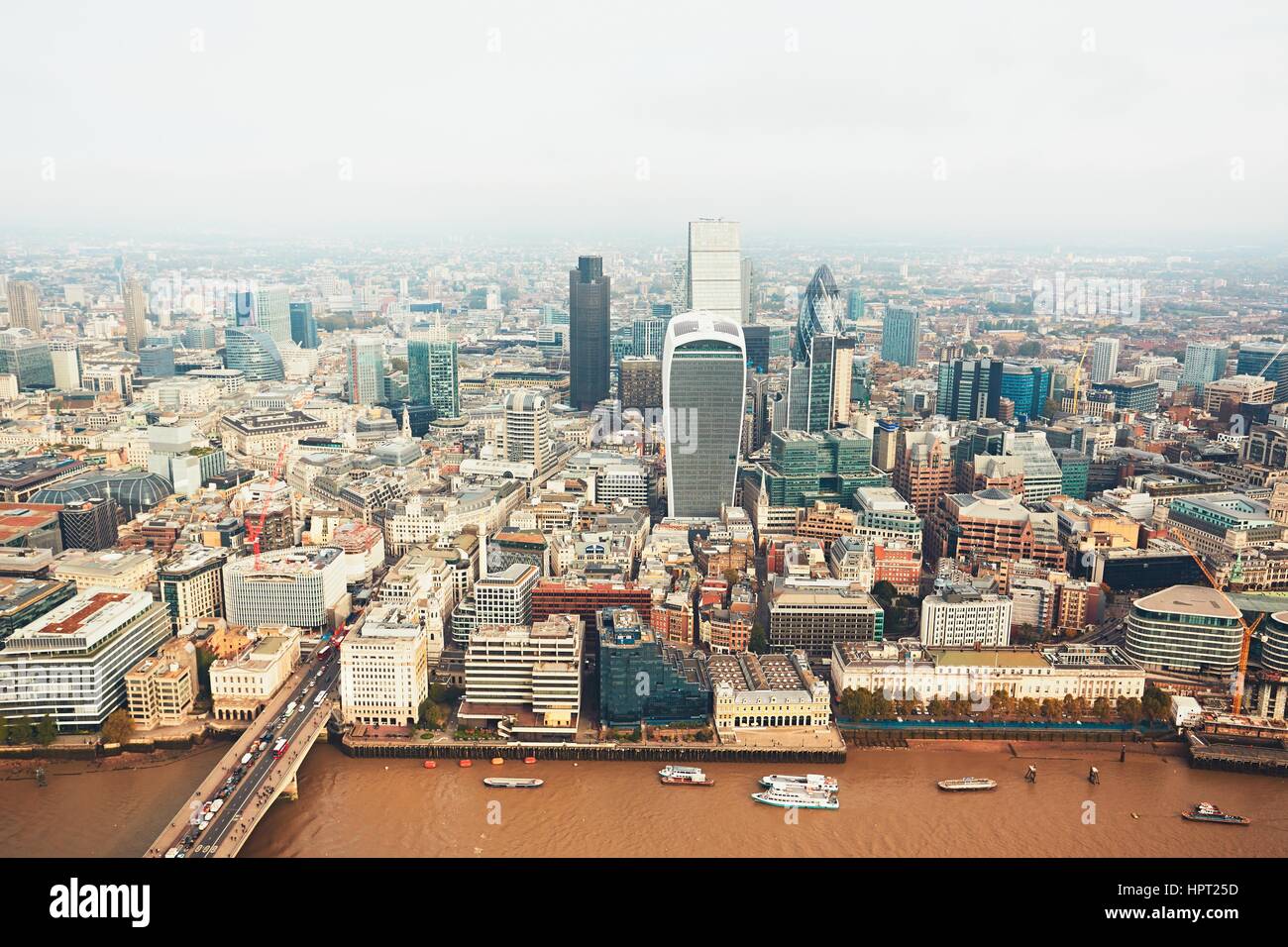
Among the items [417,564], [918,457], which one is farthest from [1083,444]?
[417,564]

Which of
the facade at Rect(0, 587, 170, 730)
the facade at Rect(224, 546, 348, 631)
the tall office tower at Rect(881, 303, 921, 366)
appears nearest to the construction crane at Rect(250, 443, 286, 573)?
the facade at Rect(224, 546, 348, 631)

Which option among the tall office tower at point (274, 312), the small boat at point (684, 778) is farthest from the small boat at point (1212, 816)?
the tall office tower at point (274, 312)

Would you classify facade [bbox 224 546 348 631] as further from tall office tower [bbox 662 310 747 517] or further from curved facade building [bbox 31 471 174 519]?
tall office tower [bbox 662 310 747 517]

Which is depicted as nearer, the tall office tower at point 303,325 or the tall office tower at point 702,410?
the tall office tower at point 702,410

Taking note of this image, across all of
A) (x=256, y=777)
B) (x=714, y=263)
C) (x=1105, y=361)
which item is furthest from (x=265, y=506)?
(x=1105, y=361)

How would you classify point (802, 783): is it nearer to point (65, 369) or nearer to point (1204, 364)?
point (1204, 364)

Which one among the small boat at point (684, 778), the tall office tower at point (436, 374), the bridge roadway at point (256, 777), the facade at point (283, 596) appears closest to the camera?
the bridge roadway at point (256, 777)

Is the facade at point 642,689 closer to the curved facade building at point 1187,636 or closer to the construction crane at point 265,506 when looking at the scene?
the curved facade building at point 1187,636
